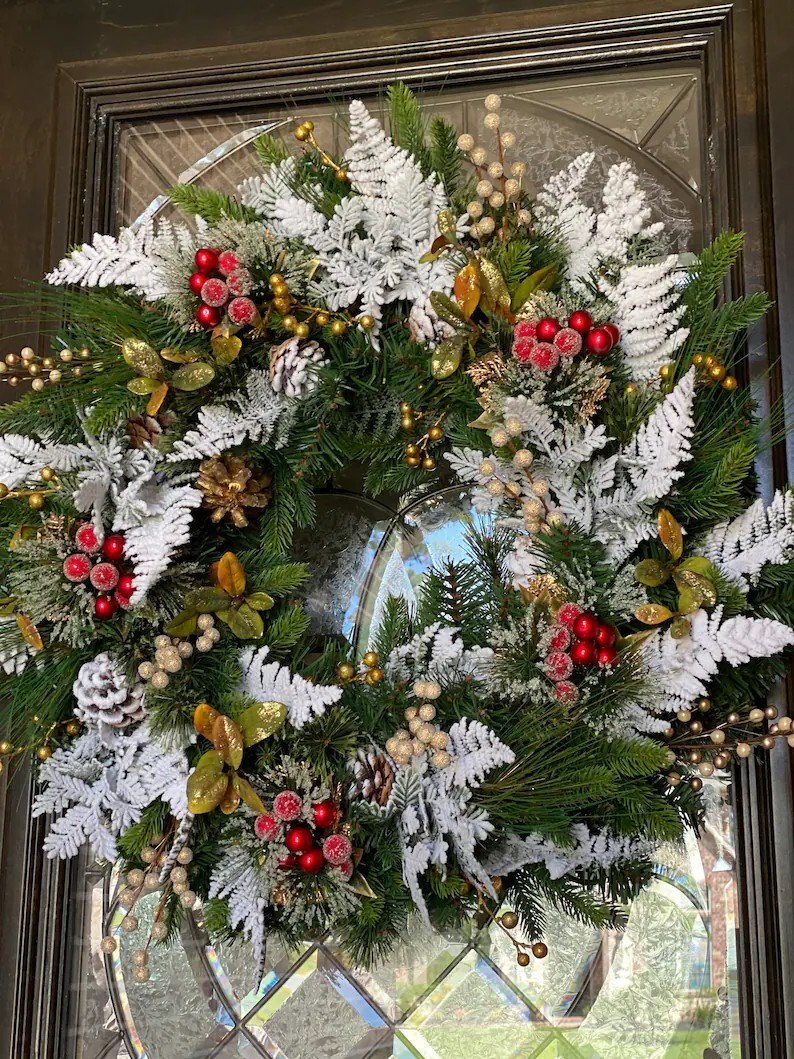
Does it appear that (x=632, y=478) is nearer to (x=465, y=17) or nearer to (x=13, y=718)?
(x=465, y=17)

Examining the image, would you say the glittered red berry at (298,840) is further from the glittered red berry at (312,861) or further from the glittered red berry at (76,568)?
the glittered red berry at (76,568)

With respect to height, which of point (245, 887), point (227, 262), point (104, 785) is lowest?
point (245, 887)

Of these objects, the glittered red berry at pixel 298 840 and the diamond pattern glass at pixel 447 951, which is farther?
the diamond pattern glass at pixel 447 951

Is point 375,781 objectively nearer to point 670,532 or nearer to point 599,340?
point 670,532

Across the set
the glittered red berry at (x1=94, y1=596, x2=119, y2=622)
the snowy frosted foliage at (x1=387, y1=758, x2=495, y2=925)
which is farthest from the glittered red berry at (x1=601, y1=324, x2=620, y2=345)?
the glittered red berry at (x1=94, y1=596, x2=119, y2=622)

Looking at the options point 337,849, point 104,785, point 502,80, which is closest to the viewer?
point 337,849

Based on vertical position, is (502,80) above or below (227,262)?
above

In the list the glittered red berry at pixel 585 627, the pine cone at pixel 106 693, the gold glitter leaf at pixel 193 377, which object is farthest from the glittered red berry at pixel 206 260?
the glittered red berry at pixel 585 627

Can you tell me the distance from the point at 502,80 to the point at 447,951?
1.10 meters

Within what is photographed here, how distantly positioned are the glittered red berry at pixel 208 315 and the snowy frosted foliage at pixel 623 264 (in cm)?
37

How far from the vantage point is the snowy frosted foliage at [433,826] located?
85 cm

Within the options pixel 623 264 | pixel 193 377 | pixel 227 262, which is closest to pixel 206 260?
pixel 227 262

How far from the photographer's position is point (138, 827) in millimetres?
924

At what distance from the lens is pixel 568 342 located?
2.81 feet
